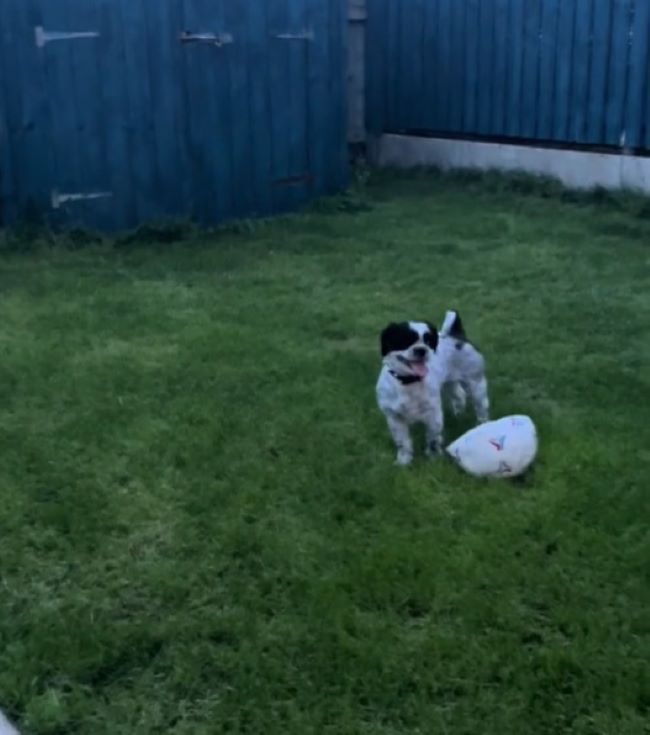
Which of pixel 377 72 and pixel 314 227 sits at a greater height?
pixel 377 72

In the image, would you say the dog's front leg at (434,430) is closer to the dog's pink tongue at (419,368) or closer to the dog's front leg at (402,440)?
the dog's front leg at (402,440)

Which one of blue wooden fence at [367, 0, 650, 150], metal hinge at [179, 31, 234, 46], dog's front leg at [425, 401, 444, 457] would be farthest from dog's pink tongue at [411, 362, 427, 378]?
blue wooden fence at [367, 0, 650, 150]

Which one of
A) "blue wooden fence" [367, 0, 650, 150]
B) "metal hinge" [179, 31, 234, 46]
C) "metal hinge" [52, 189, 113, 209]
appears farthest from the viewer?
"blue wooden fence" [367, 0, 650, 150]

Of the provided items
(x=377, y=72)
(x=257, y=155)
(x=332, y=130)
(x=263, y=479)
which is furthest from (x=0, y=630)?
(x=377, y=72)

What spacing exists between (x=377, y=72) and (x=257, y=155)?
2.86 m

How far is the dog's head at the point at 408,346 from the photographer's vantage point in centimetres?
364

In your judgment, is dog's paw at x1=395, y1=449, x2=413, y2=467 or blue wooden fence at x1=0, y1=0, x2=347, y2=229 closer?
dog's paw at x1=395, y1=449, x2=413, y2=467

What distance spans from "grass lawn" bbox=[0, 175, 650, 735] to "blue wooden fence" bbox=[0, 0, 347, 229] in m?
1.78

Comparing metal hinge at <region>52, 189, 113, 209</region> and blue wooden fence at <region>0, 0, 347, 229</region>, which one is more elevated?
blue wooden fence at <region>0, 0, 347, 229</region>

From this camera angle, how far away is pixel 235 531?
3.45 m

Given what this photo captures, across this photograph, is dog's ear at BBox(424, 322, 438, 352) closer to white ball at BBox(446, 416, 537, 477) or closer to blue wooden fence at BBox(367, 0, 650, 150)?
white ball at BBox(446, 416, 537, 477)

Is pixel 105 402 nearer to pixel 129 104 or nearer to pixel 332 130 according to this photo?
pixel 129 104

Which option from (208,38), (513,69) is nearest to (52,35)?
(208,38)

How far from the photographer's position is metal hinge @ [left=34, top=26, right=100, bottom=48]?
297 inches
